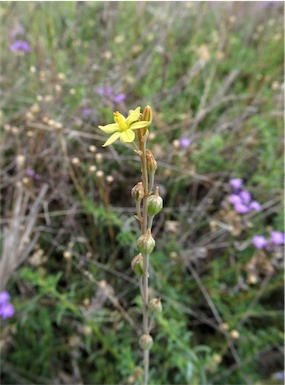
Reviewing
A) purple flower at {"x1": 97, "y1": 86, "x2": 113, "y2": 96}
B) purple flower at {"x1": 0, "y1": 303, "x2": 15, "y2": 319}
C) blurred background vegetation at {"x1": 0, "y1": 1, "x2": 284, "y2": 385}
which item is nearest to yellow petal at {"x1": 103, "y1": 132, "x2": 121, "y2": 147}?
blurred background vegetation at {"x1": 0, "y1": 1, "x2": 284, "y2": 385}

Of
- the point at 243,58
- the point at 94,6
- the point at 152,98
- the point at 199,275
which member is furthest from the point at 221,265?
the point at 94,6

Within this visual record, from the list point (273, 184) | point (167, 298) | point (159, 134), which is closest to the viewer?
point (167, 298)

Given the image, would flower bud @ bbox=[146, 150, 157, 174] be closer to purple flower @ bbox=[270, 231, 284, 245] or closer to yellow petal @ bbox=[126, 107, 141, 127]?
yellow petal @ bbox=[126, 107, 141, 127]

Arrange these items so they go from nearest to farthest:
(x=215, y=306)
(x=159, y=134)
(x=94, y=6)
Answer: (x=215, y=306)
(x=159, y=134)
(x=94, y=6)

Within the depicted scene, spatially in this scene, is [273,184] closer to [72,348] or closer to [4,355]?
[72,348]

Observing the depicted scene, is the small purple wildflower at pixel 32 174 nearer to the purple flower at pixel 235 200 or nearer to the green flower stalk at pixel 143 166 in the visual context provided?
the purple flower at pixel 235 200

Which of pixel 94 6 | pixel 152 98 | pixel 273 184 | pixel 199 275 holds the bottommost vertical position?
pixel 199 275
